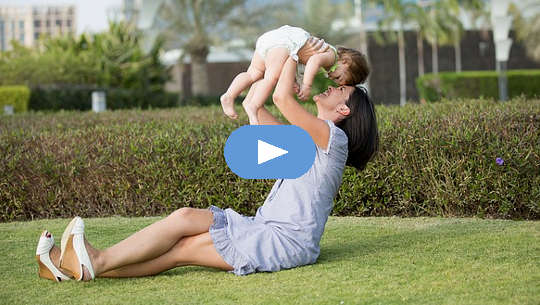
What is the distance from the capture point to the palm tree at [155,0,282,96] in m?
30.1

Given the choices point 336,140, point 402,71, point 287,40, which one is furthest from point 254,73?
point 402,71

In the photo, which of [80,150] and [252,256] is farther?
[80,150]

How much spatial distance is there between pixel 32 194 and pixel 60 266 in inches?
110

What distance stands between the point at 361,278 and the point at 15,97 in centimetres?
1687

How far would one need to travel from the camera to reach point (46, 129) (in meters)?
7.92

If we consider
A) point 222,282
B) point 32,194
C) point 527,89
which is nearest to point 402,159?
point 222,282

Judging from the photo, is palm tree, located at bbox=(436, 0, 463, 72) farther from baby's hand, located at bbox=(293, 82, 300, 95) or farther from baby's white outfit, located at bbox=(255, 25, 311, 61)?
baby's white outfit, located at bbox=(255, 25, 311, 61)

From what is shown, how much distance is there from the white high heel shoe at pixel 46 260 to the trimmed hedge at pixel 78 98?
15307 millimetres

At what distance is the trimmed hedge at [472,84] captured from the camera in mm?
23219

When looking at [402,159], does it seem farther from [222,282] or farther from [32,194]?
[32,194]
